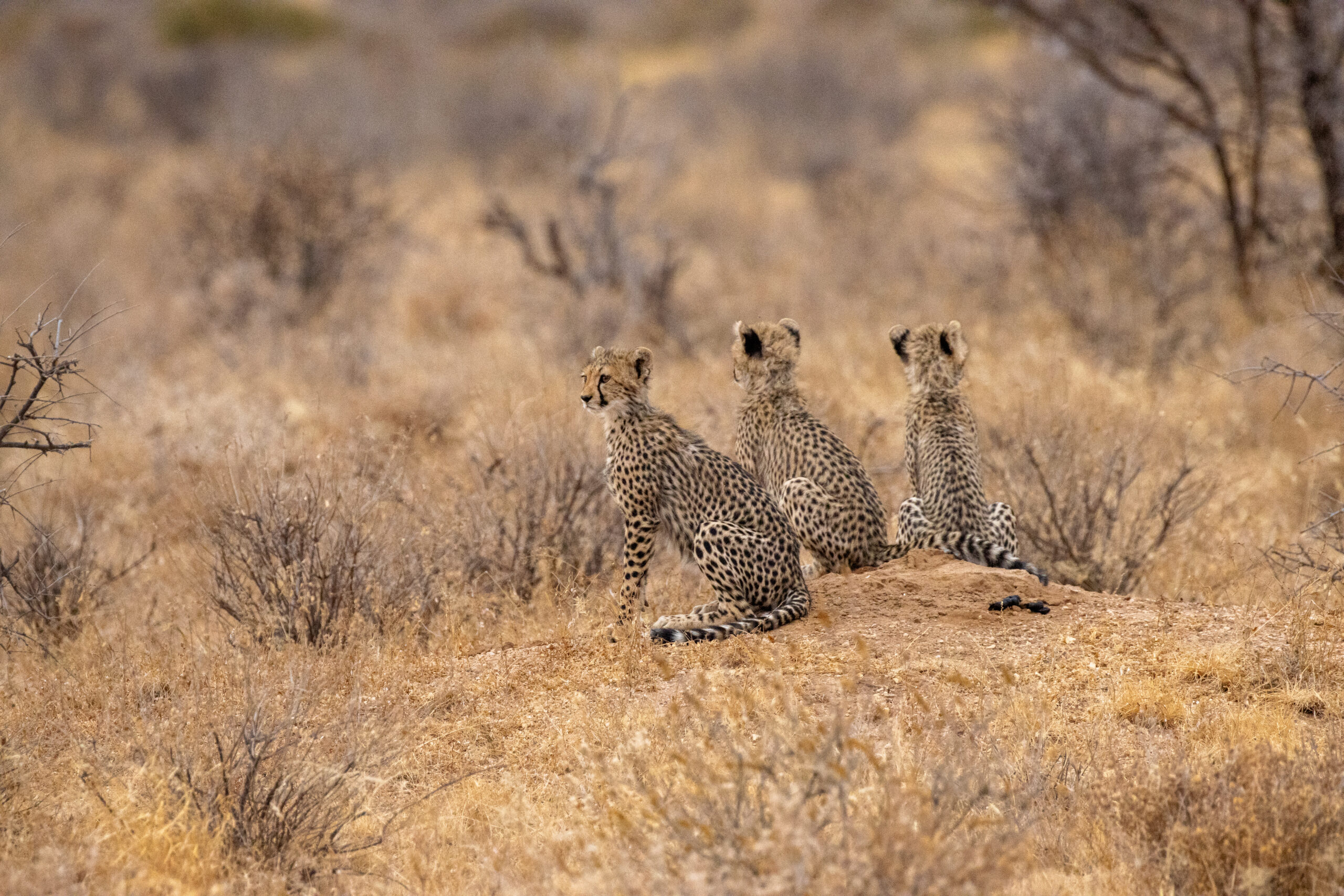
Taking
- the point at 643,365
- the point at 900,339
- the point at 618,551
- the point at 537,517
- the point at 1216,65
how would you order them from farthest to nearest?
the point at 1216,65
the point at 618,551
the point at 537,517
the point at 900,339
the point at 643,365

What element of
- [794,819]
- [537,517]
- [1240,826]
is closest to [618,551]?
[537,517]

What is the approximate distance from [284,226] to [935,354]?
838cm

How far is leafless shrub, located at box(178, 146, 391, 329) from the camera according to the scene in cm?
1300

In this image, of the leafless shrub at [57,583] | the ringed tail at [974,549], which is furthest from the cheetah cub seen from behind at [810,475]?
the leafless shrub at [57,583]

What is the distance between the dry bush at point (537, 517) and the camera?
21.6ft

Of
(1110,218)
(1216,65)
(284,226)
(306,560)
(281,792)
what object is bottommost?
(281,792)

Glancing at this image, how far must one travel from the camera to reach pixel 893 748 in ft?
13.6

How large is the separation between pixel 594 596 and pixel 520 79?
69.4 feet

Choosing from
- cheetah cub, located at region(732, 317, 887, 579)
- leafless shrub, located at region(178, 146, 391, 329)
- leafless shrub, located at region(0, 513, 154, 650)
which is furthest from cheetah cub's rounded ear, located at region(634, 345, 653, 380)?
leafless shrub, located at region(178, 146, 391, 329)

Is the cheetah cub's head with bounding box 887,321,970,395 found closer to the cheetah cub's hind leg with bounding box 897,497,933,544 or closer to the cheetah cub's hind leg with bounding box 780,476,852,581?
the cheetah cub's hind leg with bounding box 897,497,933,544

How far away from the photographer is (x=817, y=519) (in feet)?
19.7

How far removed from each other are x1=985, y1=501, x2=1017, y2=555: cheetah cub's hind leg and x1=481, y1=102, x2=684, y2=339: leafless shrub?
17.6ft

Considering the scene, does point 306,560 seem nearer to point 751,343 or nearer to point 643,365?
point 643,365

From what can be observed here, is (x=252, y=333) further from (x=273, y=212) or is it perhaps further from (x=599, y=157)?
(x=599, y=157)
